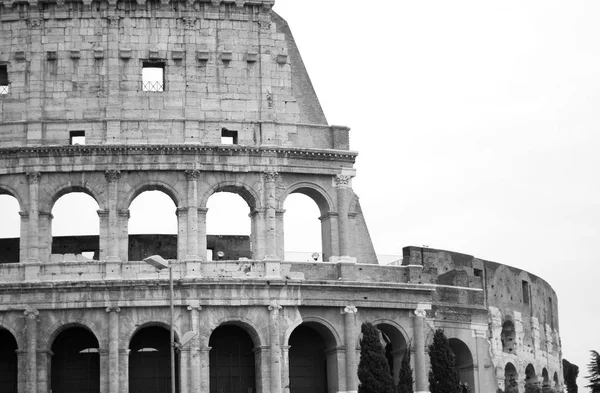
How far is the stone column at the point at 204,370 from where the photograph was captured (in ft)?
161

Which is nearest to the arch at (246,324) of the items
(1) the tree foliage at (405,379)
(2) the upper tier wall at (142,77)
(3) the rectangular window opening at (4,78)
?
(1) the tree foliage at (405,379)

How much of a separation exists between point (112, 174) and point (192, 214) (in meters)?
3.22

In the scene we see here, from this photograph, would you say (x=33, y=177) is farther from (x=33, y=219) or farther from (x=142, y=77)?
(x=142, y=77)

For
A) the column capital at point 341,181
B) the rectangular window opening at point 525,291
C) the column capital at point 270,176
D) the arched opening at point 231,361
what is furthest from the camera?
the rectangular window opening at point 525,291

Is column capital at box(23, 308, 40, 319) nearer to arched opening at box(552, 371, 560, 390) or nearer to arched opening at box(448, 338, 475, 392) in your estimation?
arched opening at box(448, 338, 475, 392)

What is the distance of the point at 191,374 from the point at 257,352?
8.65 ft

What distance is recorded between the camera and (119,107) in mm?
51875

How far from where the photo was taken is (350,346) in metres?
50.4

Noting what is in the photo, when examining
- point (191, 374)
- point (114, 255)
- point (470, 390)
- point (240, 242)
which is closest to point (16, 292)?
point (114, 255)

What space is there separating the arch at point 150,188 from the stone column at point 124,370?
5424mm

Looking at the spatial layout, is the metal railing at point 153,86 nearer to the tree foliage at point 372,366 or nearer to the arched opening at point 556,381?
the tree foliage at point 372,366

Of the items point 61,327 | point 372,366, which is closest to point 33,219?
point 61,327

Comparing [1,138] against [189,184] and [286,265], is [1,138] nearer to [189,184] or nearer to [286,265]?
[189,184]

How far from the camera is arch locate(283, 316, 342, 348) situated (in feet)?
165
